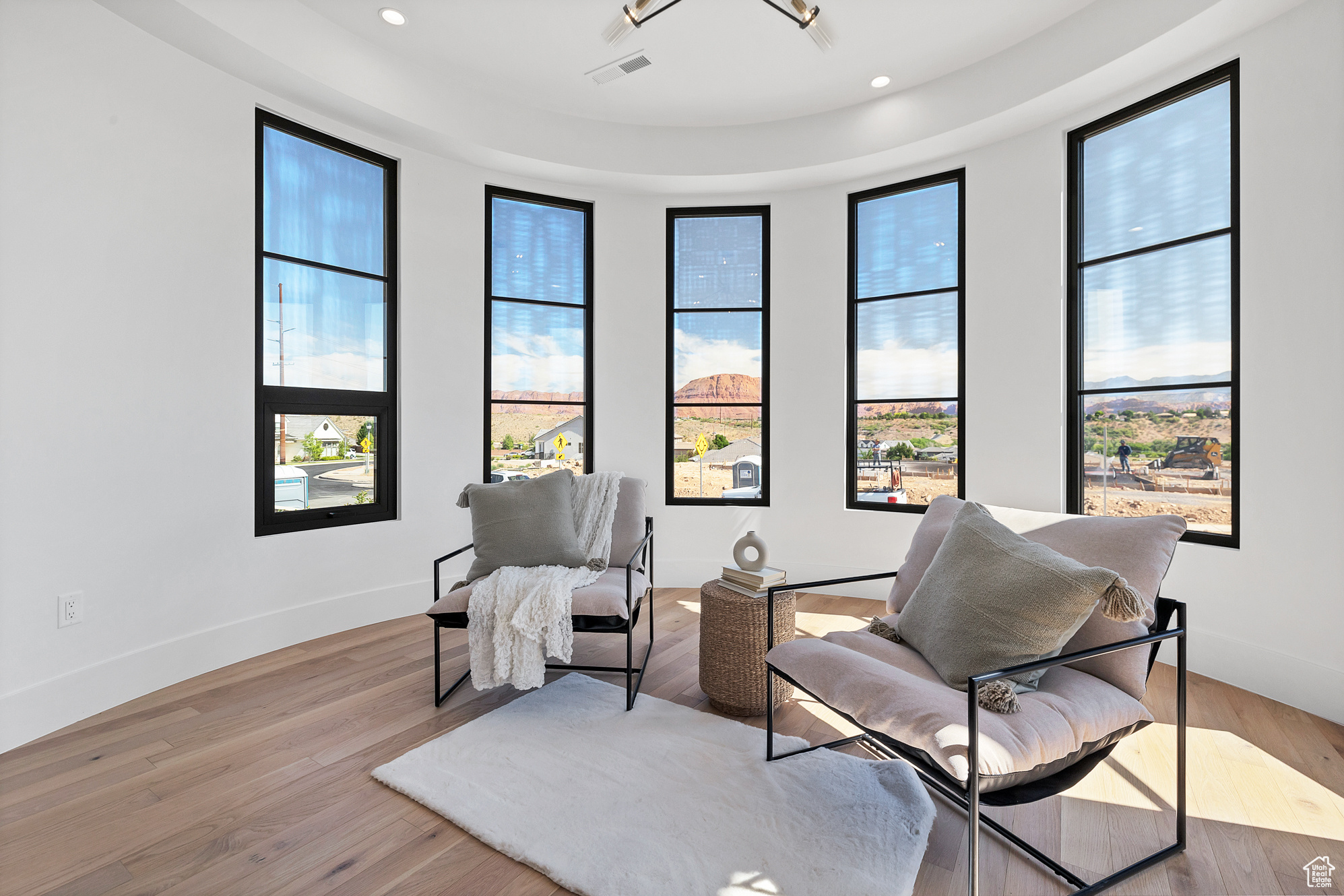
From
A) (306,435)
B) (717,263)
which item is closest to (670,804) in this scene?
(306,435)

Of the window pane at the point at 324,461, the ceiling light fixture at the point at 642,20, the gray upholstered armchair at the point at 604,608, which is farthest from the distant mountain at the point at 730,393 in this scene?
the ceiling light fixture at the point at 642,20

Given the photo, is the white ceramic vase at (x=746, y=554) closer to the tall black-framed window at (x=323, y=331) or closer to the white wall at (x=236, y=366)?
the white wall at (x=236, y=366)

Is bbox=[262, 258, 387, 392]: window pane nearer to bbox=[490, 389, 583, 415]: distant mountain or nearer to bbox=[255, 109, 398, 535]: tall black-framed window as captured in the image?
bbox=[255, 109, 398, 535]: tall black-framed window

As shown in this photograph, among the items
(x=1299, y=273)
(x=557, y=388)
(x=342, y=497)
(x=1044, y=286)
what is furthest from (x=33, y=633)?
(x=1299, y=273)

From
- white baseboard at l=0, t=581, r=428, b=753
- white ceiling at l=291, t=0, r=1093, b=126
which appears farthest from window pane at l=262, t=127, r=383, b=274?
white baseboard at l=0, t=581, r=428, b=753

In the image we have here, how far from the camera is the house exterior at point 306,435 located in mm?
3311

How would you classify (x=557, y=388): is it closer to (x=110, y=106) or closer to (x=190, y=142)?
(x=190, y=142)

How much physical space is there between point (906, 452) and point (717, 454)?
127 centimetres

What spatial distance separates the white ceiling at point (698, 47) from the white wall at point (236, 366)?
0.58 m

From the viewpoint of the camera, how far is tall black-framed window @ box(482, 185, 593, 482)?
4191 mm

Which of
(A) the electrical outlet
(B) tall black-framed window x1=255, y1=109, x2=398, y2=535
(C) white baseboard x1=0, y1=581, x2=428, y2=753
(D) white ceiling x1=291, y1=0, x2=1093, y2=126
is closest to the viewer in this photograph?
(C) white baseboard x1=0, y1=581, x2=428, y2=753

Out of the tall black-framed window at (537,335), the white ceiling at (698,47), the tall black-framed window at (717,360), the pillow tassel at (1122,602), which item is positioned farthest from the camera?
the tall black-framed window at (717,360)

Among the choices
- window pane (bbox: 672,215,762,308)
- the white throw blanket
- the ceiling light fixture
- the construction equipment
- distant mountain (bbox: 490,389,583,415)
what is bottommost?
the white throw blanket

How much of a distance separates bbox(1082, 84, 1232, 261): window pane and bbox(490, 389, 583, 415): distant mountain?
10.4 feet
